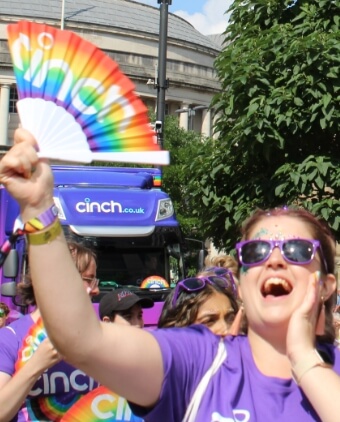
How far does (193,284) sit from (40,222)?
5.85 feet

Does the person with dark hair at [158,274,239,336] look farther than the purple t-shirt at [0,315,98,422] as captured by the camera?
Yes

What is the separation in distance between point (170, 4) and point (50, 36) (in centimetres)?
1306

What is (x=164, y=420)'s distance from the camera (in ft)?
6.66

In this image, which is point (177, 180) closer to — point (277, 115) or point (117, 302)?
point (277, 115)

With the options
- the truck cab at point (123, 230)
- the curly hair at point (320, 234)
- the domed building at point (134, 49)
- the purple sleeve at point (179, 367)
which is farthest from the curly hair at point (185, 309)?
the domed building at point (134, 49)

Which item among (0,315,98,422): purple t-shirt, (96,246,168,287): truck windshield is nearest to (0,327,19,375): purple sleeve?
(0,315,98,422): purple t-shirt

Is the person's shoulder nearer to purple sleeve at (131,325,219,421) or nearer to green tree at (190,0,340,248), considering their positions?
purple sleeve at (131,325,219,421)

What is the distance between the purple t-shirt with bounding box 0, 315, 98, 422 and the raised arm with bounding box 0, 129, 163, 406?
131 centimetres

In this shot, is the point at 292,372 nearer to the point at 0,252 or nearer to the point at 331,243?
the point at 331,243

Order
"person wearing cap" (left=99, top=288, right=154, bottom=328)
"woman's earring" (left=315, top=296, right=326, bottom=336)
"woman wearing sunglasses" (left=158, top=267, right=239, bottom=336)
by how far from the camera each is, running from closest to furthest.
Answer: "woman's earring" (left=315, top=296, right=326, bottom=336)
"woman wearing sunglasses" (left=158, top=267, right=239, bottom=336)
"person wearing cap" (left=99, top=288, right=154, bottom=328)

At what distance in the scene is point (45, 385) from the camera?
10.6 feet

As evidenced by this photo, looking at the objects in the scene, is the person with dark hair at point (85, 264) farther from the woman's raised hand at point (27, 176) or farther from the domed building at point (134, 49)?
the domed building at point (134, 49)

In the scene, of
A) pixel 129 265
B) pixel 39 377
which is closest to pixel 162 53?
pixel 129 265

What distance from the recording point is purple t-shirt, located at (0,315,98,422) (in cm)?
323
